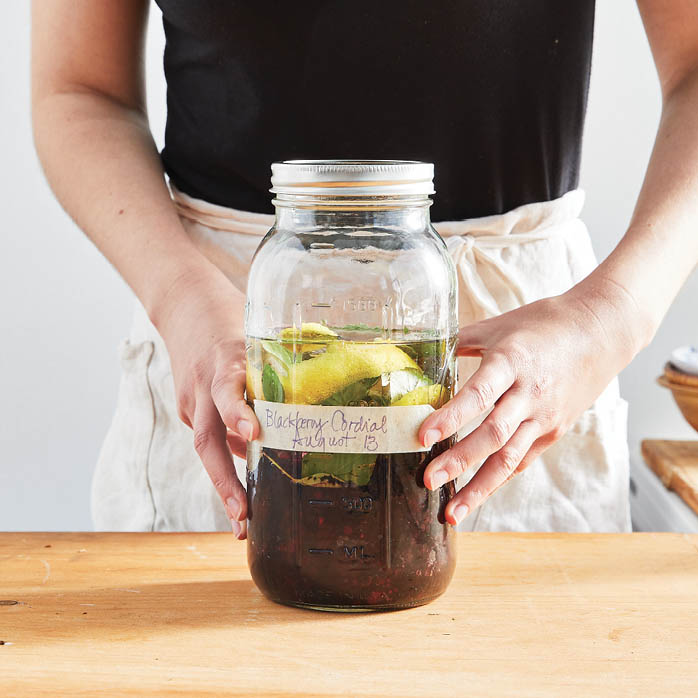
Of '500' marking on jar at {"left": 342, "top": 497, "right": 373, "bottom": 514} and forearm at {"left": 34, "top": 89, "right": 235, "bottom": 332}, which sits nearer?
'500' marking on jar at {"left": 342, "top": 497, "right": 373, "bottom": 514}

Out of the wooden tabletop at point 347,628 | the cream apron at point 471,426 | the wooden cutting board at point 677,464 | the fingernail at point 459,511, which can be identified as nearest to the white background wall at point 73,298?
the wooden cutting board at point 677,464

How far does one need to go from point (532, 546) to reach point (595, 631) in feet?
0.53

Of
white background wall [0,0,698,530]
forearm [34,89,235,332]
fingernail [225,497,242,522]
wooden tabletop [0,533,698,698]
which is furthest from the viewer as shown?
white background wall [0,0,698,530]

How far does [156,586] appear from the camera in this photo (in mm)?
648

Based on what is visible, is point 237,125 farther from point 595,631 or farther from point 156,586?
point 595,631

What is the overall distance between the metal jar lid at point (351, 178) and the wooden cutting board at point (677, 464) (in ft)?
1.90

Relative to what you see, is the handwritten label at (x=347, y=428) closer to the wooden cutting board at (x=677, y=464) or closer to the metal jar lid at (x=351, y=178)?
the metal jar lid at (x=351, y=178)

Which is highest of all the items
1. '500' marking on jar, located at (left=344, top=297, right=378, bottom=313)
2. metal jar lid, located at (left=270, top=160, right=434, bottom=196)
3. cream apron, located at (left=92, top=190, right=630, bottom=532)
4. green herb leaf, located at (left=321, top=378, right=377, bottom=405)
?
metal jar lid, located at (left=270, top=160, right=434, bottom=196)

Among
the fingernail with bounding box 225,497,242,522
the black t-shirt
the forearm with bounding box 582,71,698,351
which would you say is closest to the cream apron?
the black t-shirt

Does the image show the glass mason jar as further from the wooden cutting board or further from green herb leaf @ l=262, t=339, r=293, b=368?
the wooden cutting board

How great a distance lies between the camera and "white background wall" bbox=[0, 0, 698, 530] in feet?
5.30

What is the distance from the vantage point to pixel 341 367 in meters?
0.53

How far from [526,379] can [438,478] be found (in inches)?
3.6

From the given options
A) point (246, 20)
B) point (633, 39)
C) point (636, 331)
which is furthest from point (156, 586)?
point (633, 39)
